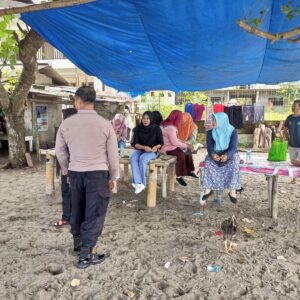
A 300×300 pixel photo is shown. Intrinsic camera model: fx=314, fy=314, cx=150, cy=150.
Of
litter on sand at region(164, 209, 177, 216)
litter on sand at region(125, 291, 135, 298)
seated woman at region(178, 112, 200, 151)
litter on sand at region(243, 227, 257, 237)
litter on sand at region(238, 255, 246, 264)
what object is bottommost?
litter on sand at region(164, 209, 177, 216)

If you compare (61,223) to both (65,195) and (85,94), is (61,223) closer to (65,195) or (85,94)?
(65,195)

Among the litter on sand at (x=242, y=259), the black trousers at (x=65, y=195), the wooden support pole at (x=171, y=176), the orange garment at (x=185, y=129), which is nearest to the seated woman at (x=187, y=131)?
the orange garment at (x=185, y=129)

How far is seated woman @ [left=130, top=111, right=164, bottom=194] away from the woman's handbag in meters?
1.93

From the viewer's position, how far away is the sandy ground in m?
2.90

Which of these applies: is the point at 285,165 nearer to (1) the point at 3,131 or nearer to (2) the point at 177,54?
(2) the point at 177,54

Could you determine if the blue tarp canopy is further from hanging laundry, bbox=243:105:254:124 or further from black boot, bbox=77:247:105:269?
hanging laundry, bbox=243:105:254:124

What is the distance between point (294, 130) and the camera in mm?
6039

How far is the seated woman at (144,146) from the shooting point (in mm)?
5504

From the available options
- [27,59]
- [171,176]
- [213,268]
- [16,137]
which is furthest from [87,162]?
[16,137]

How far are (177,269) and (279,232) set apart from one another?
179 centimetres

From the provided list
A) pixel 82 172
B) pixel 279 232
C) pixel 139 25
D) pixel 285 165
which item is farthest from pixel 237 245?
pixel 139 25

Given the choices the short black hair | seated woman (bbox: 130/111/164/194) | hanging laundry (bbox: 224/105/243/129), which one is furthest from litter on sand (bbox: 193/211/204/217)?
hanging laundry (bbox: 224/105/243/129)

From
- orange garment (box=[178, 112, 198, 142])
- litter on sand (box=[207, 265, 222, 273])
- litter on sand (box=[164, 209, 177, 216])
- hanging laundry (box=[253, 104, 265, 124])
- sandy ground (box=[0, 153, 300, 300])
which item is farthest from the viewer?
hanging laundry (box=[253, 104, 265, 124])

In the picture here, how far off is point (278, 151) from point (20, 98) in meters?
6.68
